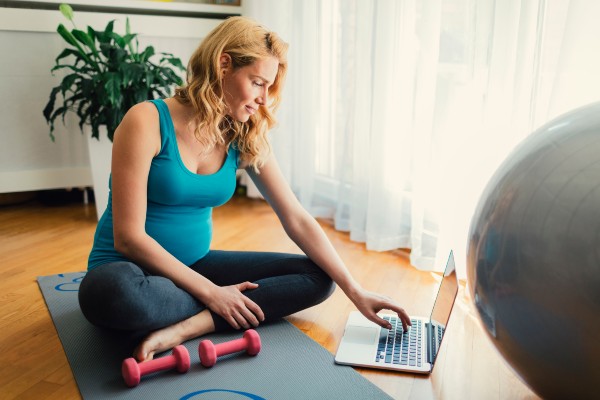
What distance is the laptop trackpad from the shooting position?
1.55 m

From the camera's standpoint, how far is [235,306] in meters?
1.53

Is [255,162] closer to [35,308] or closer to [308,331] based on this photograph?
[308,331]

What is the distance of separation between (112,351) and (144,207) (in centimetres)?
37

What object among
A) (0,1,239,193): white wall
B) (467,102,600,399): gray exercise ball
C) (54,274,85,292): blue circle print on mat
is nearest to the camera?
(467,102,600,399): gray exercise ball

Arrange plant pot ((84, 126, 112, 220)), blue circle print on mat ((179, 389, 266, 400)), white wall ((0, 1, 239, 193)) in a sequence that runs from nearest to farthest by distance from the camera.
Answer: blue circle print on mat ((179, 389, 266, 400)) → plant pot ((84, 126, 112, 220)) → white wall ((0, 1, 239, 193))

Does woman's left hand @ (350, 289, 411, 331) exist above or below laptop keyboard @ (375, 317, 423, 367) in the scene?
above

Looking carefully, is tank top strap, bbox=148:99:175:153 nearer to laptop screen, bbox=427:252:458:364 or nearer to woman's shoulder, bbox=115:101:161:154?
woman's shoulder, bbox=115:101:161:154

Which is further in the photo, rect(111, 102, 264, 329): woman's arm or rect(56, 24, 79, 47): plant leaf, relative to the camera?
rect(56, 24, 79, 47): plant leaf

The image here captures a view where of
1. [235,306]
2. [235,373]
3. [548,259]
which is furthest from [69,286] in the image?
[548,259]

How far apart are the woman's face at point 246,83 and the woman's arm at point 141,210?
191 mm

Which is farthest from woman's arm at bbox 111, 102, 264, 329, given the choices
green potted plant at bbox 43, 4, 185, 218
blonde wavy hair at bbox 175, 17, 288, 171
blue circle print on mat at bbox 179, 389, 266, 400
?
green potted plant at bbox 43, 4, 185, 218

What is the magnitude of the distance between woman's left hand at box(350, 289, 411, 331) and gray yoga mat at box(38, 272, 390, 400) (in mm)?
145

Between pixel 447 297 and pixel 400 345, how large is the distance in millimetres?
202

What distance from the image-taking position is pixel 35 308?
5.99 ft
